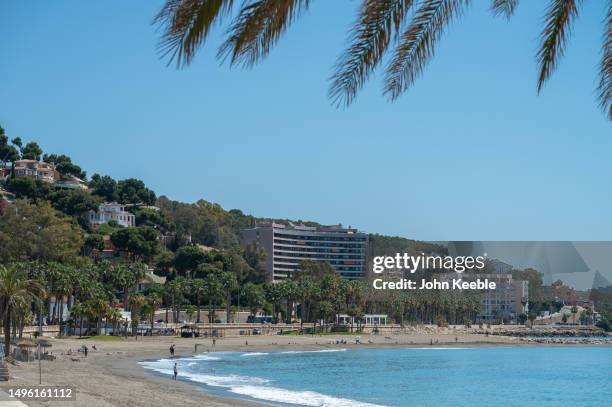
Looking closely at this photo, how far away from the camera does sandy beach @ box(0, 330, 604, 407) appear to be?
38.7 meters

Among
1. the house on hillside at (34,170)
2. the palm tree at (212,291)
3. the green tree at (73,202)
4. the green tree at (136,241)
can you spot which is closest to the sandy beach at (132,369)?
the palm tree at (212,291)

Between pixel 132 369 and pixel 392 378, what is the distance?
2042cm

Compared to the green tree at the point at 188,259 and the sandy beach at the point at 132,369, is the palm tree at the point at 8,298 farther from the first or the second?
the green tree at the point at 188,259

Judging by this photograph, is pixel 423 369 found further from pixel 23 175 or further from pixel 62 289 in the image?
pixel 23 175

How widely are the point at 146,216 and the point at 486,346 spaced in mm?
71840

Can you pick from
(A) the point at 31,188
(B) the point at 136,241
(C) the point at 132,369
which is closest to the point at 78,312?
(C) the point at 132,369

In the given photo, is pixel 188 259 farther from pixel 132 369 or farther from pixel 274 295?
pixel 132 369

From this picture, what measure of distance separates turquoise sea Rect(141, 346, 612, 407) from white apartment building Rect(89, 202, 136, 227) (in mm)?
73846

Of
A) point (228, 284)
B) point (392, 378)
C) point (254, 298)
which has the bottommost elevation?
point (392, 378)

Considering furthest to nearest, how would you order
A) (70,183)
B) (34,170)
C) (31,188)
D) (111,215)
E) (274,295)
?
(70,183) → (34,170) → (111,215) → (31,188) → (274,295)

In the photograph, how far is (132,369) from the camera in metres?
60.2

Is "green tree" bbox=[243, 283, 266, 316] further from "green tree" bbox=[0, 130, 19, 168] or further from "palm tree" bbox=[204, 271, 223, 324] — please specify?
"green tree" bbox=[0, 130, 19, 168]

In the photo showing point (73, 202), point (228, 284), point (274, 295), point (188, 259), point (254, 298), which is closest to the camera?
point (228, 284)

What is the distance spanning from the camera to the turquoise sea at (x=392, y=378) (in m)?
53.5
